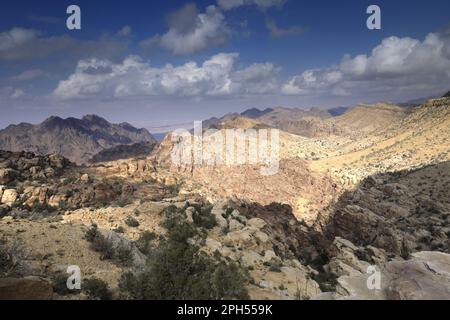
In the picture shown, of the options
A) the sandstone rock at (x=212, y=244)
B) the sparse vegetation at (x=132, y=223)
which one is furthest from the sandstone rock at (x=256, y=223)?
the sparse vegetation at (x=132, y=223)

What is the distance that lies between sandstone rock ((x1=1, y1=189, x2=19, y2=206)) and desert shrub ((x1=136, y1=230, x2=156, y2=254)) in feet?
53.8

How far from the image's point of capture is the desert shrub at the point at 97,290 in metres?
13.1

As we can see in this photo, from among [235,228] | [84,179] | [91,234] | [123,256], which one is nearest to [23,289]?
[123,256]

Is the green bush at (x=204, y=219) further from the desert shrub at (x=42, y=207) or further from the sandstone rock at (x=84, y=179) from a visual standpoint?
the sandstone rock at (x=84, y=179)

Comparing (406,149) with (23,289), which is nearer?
(23,289)

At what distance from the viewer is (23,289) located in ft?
35.0

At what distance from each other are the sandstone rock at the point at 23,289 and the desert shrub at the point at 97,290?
176 centimetres

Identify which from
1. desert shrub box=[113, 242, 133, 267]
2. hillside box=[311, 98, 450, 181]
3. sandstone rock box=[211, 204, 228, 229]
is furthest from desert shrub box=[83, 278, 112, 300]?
hillside box=[311, 98, 450, 181]

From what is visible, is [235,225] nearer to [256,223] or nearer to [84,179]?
[256,223]

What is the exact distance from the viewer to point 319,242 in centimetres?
3538

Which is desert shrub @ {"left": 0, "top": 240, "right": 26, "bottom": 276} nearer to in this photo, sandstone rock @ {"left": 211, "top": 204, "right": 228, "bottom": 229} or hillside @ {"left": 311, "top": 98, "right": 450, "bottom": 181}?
sandstone rock @ {"left": 211, "top": 204, "right": 228, "bottom": 229}

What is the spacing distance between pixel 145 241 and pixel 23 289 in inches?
429
